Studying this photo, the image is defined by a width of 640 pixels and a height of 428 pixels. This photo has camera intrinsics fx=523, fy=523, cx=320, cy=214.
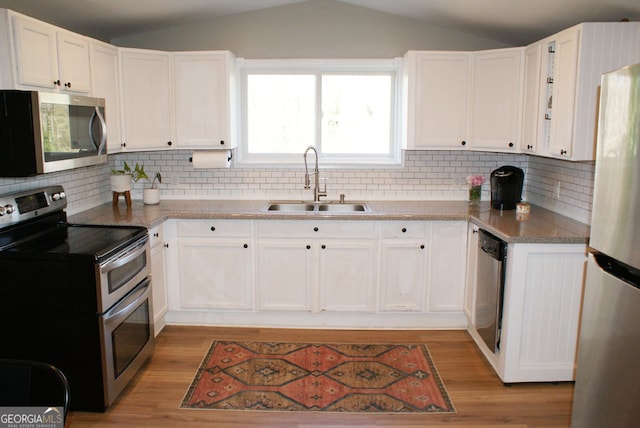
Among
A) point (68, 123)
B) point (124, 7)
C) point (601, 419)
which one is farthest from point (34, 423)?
point (124, 7)

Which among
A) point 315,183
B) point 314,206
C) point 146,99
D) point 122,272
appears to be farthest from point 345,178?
point 122,272

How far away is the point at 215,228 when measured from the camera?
12.9ft

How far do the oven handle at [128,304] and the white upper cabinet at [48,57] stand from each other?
4.17 feet

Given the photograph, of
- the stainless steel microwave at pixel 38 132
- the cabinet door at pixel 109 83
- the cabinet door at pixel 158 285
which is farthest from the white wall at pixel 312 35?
the cabinet door at pixel 158 285

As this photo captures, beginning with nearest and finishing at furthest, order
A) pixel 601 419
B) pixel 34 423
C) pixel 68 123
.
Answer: pixel 34 423 < pixel 601 419 < pixel 68 123

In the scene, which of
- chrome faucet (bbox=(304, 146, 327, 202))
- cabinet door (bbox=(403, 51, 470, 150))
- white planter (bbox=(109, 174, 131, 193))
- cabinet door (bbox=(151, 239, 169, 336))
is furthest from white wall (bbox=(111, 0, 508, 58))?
cabinet door (bbox=(151, 239, 169, 336))

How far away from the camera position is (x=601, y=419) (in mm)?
2152

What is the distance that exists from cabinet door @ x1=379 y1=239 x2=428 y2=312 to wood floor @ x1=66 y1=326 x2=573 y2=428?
30 cm

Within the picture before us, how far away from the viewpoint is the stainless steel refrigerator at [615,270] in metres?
1.92

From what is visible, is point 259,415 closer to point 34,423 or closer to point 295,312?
point 295,312

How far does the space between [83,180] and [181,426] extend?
2.15 meters

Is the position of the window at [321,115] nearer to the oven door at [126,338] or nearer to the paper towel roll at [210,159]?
the paper towel roll at [210,159]

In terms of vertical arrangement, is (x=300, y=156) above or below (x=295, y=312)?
above

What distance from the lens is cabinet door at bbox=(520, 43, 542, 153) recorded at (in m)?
3.56
